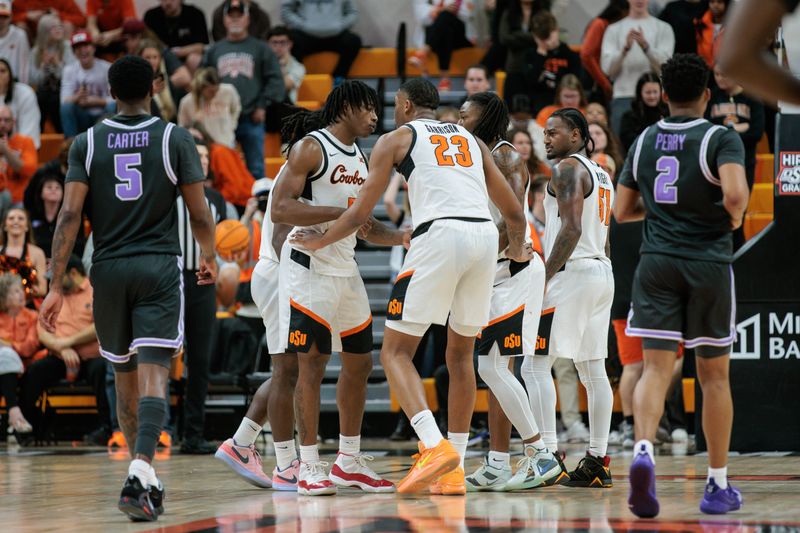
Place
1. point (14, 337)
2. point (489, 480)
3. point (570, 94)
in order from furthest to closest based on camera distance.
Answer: point (570, 94), point (14, 337), point (489, 480)

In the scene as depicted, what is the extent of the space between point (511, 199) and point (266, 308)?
161cm

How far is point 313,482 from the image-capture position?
6.38 metres

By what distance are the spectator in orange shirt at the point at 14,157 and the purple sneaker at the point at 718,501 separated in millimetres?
9816

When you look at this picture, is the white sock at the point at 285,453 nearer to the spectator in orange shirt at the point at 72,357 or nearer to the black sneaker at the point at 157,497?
the black sneaker at the point at 157,497

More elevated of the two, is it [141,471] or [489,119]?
[489,119]

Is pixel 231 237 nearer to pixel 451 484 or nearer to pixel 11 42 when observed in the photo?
pixel 451 484

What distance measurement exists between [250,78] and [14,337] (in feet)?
14.3

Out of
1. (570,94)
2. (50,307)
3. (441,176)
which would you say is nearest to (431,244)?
(441,176)

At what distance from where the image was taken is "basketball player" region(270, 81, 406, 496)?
6.41 metres

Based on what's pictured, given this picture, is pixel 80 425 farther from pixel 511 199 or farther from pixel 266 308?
pixel 511 199

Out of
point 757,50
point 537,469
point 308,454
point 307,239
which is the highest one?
point 757,50

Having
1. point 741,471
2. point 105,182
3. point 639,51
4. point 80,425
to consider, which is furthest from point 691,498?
point 639,51

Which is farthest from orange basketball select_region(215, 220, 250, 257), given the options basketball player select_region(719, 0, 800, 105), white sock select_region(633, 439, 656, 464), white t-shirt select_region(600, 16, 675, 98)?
basketball player select_region(719, 0, 800, 105)

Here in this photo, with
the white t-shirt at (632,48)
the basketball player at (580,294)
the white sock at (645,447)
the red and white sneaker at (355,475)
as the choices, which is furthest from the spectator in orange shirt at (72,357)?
the white sock at (645,447)
